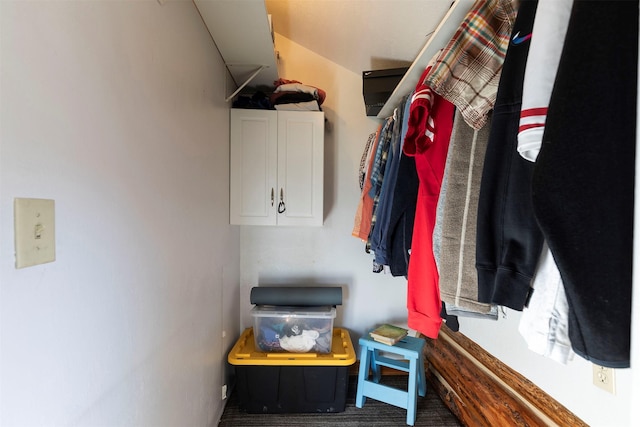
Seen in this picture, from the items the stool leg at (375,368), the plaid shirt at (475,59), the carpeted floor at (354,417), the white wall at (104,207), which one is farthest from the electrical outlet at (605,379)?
the white wall at (104,207)

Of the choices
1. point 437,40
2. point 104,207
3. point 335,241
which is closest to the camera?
point 104,207

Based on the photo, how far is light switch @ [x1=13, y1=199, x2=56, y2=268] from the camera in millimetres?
498

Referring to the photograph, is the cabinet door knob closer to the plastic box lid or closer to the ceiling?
the plastic box lid

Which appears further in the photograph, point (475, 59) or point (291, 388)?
point (291, 388)

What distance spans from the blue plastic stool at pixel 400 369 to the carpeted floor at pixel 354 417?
51 millimetres

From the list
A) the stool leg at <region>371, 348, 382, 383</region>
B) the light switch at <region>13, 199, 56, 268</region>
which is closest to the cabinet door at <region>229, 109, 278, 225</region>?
the stool leg at <region>371, 348, 382, 383</region>

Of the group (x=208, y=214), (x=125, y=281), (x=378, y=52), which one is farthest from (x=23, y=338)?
(x=378, y=52)

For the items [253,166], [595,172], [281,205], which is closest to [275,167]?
[253,166]

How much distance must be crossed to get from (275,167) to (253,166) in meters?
0.14

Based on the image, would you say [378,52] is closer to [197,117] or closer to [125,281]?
[197,117]

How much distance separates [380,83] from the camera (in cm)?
177

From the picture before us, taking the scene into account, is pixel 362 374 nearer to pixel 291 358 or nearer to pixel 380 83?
pixel 291 358

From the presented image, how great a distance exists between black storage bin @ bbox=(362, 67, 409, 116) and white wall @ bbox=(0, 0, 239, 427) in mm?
960

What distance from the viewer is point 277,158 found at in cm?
185
